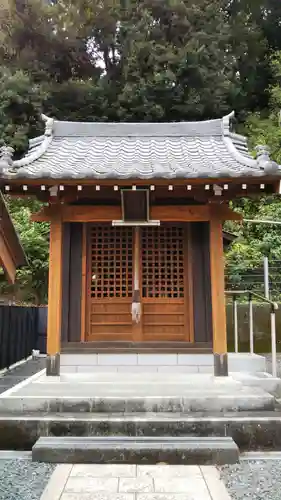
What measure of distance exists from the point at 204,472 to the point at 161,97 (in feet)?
62.5

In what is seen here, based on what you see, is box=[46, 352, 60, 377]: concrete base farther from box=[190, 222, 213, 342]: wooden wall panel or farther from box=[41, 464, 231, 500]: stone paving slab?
box=[190, 222, 213, 342]: wooden wall panel

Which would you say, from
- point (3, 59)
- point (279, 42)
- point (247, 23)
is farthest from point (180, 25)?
point (3, 59)

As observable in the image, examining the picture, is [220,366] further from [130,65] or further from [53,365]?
[130,65]

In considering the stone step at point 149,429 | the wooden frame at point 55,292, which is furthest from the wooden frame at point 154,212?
the stone step at point 149,429

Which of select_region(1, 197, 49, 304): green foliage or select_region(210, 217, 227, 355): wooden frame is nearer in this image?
select_region(210, 217, 227, 355): wooden frame

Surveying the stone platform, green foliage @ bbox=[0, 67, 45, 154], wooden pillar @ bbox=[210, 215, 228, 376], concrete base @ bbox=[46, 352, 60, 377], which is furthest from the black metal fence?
green foliage @ bbox=[0, 67, 45, 154]

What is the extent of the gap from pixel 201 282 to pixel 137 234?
1.34 metres

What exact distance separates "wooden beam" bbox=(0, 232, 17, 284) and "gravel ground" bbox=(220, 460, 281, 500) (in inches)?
120

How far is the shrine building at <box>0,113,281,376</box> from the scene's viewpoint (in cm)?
556

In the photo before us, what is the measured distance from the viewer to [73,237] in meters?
6.91

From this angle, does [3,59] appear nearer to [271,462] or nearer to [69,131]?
[69,131]

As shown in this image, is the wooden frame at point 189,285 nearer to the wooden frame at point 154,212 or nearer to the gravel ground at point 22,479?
the wooden frame at point 154,212

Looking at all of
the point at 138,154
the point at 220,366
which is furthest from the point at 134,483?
the point at 138,154

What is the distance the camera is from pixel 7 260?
4480 millimetres
